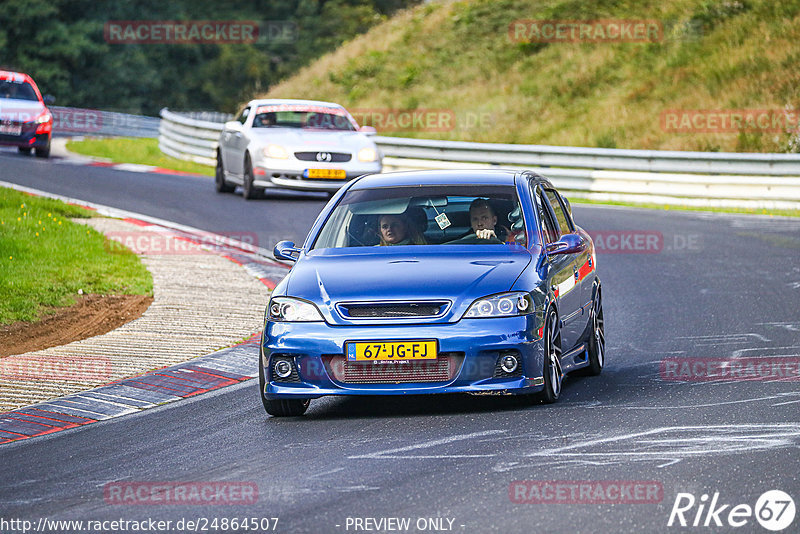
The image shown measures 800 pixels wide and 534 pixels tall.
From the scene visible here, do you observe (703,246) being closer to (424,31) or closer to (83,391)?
(83,391)

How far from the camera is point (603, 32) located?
133ft

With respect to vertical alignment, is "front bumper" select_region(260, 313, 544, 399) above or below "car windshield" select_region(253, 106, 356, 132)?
below

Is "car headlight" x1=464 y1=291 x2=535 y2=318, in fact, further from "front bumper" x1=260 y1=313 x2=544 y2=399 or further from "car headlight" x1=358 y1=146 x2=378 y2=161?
"car headlight" x1=358 y1=146 x2=378 y2=161

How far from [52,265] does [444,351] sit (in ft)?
24.9

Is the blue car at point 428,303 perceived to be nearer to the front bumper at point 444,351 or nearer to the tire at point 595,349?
the front bumper at point 444,351

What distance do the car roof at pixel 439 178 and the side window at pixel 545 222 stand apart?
0.24 metres

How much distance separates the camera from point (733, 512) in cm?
589

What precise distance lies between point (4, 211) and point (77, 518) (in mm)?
12141

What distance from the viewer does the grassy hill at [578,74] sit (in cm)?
3203

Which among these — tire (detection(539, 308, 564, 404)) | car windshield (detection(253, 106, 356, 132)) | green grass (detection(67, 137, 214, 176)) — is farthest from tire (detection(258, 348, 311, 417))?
green grass (detection(67, 137, 214, 176))

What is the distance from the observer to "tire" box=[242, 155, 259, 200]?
73.0 ft

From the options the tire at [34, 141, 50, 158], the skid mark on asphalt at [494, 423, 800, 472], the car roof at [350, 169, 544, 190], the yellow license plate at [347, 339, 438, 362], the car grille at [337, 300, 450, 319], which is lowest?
the tire at [34, 141, 50, 158]

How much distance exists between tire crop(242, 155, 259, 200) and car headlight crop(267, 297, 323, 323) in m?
13.8

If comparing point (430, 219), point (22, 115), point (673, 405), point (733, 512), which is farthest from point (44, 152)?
point (733, 512)
